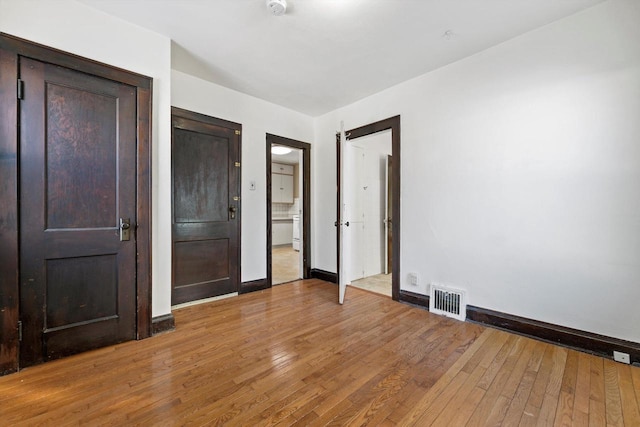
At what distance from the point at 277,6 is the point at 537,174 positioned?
8.46ft

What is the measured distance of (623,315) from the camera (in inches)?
78.3

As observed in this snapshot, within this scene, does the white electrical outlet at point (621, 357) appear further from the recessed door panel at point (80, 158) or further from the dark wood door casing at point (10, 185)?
the dark wood door casing at point (10, 185)

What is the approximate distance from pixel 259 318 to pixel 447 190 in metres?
2.44

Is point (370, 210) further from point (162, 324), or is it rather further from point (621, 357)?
point (162, 324)

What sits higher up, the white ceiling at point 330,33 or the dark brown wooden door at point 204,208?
the white ceiling at point 330,33

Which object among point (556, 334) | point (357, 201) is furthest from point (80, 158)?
point (556, 334)

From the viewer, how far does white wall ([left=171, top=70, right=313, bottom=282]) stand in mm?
3389

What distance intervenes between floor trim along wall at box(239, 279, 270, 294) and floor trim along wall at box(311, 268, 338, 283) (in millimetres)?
896

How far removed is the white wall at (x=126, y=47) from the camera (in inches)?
74.6

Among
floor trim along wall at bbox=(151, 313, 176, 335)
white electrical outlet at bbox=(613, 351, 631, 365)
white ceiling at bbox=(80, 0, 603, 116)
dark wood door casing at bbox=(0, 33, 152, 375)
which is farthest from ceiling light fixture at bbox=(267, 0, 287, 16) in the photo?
white electrical outlet at bbox=(613, 351, 631, 365)

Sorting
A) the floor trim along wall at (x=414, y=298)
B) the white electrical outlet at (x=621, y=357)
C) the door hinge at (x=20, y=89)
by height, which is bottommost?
the white electrical outlet at (x=621, y=357)

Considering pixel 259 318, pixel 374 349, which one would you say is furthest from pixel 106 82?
pixel 374 349

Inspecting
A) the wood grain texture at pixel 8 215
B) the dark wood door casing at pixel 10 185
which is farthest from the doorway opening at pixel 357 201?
the wood grain texture at pixel 8 215

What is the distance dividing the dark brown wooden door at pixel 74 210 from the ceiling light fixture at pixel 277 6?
1.38 meters
